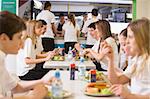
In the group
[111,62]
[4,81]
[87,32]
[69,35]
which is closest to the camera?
[4,81]

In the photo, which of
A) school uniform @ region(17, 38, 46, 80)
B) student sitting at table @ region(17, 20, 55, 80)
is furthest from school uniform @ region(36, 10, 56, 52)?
school uniform @ region(17, 38, 46, 80)

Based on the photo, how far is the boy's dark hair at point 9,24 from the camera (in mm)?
1670

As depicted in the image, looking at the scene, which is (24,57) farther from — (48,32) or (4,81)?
(48,32)

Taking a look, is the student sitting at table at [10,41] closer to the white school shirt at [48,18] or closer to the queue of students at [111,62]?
the queue of students at [111,62]

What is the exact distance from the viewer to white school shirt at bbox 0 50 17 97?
173 cm

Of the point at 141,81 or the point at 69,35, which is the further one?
the point at 69,35

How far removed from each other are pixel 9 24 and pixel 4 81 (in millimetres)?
363

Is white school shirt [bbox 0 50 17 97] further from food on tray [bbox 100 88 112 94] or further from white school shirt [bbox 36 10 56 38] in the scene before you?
white school shirt [bbox 36 10 56 38]

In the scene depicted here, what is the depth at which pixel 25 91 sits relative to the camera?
2.05 metres

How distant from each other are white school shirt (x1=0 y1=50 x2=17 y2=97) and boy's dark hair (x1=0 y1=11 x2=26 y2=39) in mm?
138

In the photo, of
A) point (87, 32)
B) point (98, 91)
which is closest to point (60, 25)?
point (87, 32)

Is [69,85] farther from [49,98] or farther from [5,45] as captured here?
[5,45]

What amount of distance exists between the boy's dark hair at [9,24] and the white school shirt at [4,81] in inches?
5.4

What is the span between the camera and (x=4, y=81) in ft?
5.88
